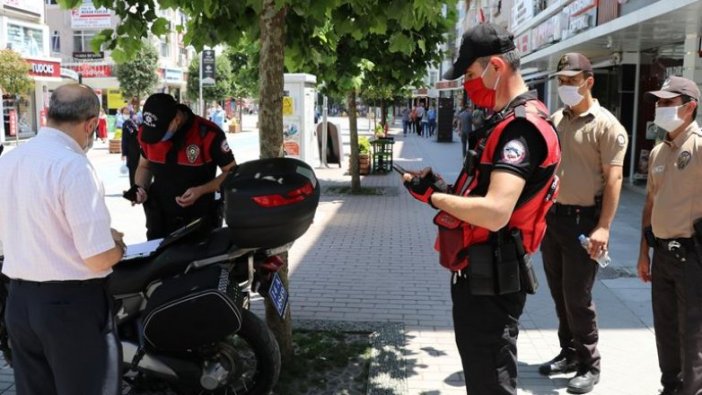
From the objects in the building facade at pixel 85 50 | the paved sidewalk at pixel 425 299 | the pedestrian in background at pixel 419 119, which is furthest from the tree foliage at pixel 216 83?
the paved sidewalk at pixel 425 299

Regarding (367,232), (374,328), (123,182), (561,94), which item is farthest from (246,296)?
(123,182)

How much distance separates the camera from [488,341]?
270 cm

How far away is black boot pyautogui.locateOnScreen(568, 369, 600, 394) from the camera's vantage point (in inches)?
157

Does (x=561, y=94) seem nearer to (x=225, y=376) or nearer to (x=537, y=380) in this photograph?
(x=537, y=380)

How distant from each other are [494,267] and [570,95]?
1.68 m

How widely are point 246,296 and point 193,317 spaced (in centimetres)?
40

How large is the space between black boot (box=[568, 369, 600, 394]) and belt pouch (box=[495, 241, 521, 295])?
1651 mm

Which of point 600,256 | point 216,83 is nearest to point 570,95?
point 600,256

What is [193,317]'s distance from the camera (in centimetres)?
336

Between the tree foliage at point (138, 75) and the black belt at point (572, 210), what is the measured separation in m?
38.9

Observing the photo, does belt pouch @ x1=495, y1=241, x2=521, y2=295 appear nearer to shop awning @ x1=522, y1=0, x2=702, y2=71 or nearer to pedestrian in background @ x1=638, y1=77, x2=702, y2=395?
pedestrian in background @ x1=638, y1=77, x2=702, y2=395

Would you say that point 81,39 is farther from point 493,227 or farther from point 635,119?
point 493,227

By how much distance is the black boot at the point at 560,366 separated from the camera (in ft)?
14.0

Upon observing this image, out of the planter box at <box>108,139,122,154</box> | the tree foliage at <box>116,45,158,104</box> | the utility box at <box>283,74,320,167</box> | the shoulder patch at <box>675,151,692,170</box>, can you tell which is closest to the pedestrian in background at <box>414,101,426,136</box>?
the tree foliage at <box>116,45,158,104</box>
